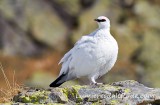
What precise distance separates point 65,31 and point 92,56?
21.9 m

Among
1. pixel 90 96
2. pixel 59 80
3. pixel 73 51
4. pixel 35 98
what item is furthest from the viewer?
pixel 59 80

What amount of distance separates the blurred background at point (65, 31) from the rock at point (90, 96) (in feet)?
54.2

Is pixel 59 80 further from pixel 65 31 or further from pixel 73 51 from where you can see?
pixel 65 31

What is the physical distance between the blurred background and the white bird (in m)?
14.3

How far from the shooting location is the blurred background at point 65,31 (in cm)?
2836

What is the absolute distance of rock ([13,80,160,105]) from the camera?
9102 mm

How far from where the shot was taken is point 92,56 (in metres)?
11.4

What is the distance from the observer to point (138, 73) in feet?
89.3

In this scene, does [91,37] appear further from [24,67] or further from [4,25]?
[4,25]

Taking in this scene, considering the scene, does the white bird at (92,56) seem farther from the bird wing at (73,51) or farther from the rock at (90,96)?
the rock at (90,96)

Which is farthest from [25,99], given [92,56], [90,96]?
[92,56]

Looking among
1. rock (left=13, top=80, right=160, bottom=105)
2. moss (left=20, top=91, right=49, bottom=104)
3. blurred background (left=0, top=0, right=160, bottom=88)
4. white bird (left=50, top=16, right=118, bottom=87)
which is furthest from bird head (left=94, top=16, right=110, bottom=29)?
blurred background (left=0, top=0, right=160, bottom=88)

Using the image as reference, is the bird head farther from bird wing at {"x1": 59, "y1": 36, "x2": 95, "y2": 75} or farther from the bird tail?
the bird tail

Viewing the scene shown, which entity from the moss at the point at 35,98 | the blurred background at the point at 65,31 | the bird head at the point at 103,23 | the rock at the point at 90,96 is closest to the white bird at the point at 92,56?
the bird head at the point at 103,23
